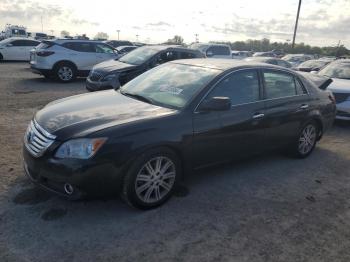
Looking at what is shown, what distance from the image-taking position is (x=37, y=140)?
12.8ft

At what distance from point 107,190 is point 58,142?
682 millimetres

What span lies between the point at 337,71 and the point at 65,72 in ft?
30.9

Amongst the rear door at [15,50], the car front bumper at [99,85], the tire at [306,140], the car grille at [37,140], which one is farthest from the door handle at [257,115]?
the rear door at [15,50]

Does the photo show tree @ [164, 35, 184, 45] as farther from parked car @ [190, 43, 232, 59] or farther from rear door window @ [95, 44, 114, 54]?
rear door window @ [95, 44, 114, 54]

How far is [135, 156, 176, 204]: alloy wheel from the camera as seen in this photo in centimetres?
391

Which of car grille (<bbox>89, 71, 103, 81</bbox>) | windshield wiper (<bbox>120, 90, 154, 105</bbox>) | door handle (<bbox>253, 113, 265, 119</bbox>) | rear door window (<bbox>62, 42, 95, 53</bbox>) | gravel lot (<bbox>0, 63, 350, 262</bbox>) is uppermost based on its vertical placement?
rear door window (<bbox>62, 42, 95, 53</bbox>)

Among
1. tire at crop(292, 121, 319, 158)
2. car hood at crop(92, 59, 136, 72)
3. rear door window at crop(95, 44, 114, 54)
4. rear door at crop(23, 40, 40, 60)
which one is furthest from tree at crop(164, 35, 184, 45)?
tire at crop(292, 121, 319, 158)

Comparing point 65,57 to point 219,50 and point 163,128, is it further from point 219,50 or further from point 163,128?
point 163,128

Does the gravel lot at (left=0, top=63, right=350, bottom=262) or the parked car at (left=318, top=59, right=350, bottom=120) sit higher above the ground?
the parked car at (left=318, top=59, right=350, bottom=120)

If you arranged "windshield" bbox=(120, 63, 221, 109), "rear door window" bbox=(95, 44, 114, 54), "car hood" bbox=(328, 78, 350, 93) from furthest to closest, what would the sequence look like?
"rear door window" bbox=(95, 44, 114, 54)
"car hood" bbox=(328, 78, 350, 93)
"windshield" bbox=(120, 63, 221, 109)

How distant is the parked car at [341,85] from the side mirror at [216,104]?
5.29 metres

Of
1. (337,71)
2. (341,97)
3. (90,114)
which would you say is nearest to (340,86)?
(341,97)

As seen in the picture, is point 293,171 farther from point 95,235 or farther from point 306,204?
point 95,235

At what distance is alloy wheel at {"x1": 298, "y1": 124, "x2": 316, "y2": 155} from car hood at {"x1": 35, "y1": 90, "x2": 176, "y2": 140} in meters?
2.76
